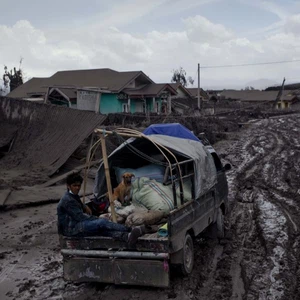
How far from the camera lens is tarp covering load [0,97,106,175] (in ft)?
57.5

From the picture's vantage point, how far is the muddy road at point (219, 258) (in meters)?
6.84

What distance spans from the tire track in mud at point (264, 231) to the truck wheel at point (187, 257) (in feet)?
2.15

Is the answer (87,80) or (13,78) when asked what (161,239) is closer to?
(87,80)

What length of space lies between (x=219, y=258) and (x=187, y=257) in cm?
126

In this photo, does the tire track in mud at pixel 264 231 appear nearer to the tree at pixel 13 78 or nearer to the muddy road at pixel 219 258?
the muddy road at pixel 219 258

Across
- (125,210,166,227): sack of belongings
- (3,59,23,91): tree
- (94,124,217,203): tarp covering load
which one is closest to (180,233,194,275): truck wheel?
(125,210,166,227): sack of belongings

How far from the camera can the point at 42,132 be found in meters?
19.1

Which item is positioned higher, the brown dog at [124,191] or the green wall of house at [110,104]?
the green wall of house at [110,104]

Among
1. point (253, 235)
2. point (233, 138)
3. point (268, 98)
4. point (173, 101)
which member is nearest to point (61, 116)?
point (253, 235)

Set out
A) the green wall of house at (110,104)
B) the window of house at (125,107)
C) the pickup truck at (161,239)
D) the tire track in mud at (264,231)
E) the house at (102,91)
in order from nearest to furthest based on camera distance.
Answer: the pickup truck at (161,239) → the tire track in mud at (264,231) → the house at (102,91) → the green wall of house at (110,104) → the window of house at (125,107)

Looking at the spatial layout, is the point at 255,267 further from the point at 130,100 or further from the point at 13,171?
the point at 130,100

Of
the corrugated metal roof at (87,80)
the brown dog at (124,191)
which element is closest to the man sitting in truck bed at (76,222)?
the brown dog at (124,191)

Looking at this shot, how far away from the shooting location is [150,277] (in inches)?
259

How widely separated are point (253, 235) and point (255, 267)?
6.90 feet
